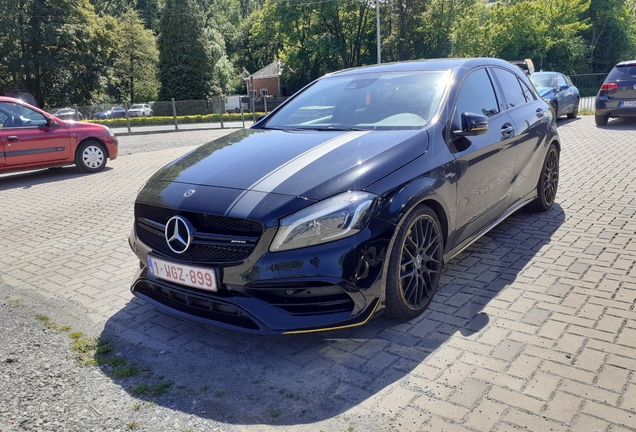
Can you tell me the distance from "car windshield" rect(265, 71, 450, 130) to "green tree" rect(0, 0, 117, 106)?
4239 centimetres

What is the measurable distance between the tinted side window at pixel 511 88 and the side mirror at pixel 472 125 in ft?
4.34

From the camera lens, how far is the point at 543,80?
15.1m

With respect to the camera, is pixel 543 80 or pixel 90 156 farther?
pixel 543 80

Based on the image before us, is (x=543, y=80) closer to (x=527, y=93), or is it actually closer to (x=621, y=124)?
(x=621, y=124)

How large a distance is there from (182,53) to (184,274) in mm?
45233

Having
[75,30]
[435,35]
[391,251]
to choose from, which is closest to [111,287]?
[391,251]

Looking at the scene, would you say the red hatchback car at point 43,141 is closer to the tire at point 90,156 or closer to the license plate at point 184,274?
the tire at point 90,156

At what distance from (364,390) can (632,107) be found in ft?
43.5

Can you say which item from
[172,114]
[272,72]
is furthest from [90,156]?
[272,72]

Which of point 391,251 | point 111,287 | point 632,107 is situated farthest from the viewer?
point 632,107

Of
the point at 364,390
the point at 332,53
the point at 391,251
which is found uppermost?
the point at 332,53

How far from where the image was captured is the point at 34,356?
→ 3344 millimetres

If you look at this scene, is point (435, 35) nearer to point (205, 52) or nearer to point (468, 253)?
point (205, 52)

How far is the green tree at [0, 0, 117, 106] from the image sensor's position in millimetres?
39503
